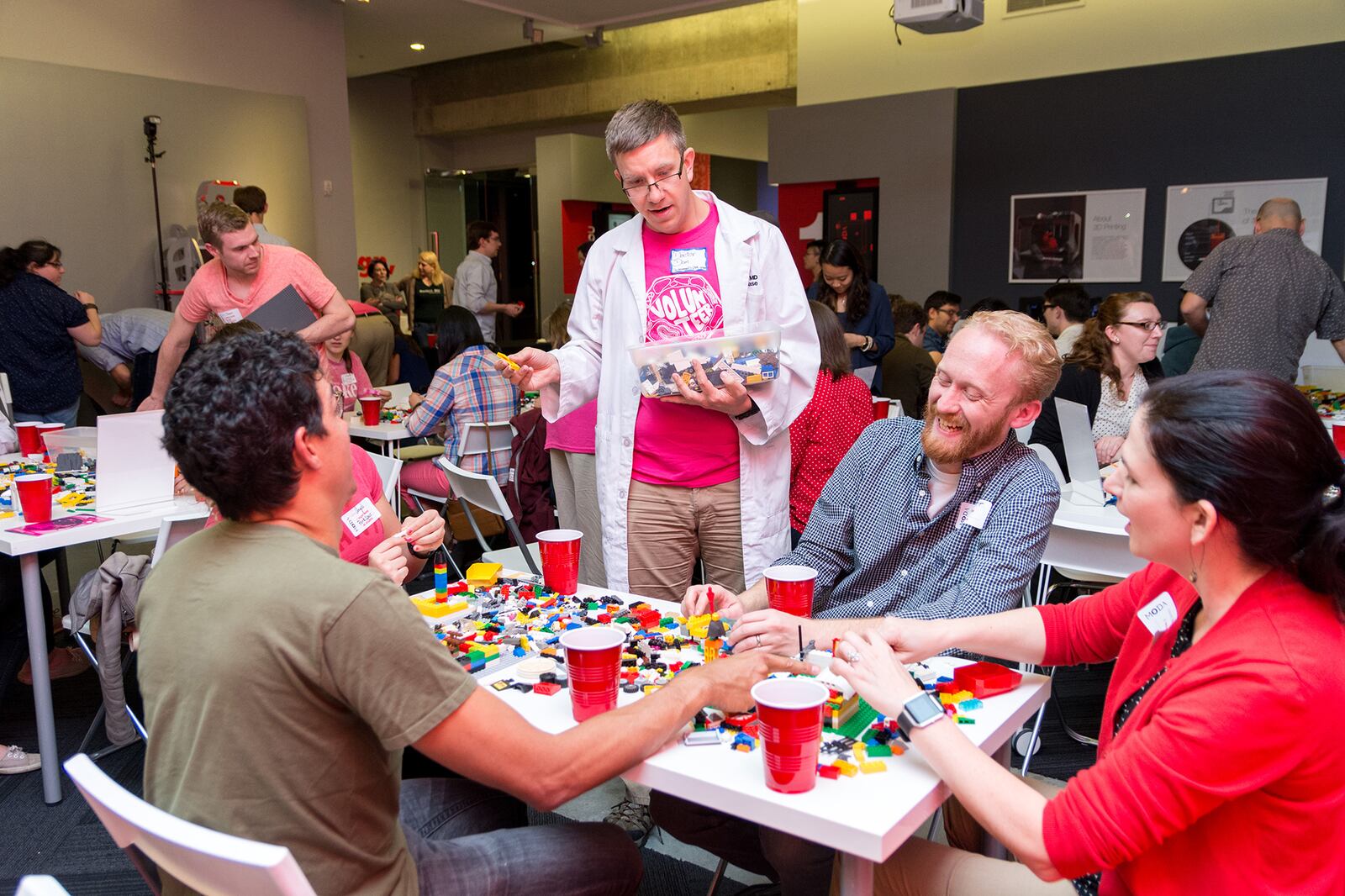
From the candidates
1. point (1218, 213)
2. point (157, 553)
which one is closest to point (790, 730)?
point (157, 553)

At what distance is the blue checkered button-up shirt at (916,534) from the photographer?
1998 mm

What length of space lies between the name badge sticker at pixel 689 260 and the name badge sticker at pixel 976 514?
1.04 m

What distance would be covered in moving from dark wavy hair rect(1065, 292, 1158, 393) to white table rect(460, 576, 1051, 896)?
9.86 ft

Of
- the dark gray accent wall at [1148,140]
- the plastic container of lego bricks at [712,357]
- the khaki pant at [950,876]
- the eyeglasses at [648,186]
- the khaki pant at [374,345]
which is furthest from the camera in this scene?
the dark gray accent wall at [1148,140]

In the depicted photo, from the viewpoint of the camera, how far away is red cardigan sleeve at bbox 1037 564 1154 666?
5.57 feet

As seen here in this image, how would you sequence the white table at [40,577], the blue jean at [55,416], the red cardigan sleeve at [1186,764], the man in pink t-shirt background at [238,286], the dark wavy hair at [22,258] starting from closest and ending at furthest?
the red cardigan sleeve at [1186,764]
the white table at [40,577]
the man in pink t-shirt background at [238,286]
the blue jean at [55,416]
the dark wavy hair at [22,258]

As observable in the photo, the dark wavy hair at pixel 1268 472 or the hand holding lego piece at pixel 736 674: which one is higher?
the dark wavy hair at pixel 1268 472

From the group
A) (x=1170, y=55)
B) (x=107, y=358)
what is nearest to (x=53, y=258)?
(x=107, y=358)

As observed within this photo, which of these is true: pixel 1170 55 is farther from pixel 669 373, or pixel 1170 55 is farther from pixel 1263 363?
pixel 669 373

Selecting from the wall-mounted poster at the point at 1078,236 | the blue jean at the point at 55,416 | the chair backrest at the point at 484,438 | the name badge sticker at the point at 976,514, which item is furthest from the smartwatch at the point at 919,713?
the wall-mounted poster at the point at 1078,236

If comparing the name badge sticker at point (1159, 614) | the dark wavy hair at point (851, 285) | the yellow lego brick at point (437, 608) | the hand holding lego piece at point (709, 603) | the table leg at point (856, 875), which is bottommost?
the table leg at point (856, 875)

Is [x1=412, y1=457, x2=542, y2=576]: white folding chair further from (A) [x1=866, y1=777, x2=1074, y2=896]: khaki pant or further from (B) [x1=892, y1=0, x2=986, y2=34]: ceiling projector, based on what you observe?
(B) [x1=892, y1=0, x2=986, y2=34]: ceiling projector

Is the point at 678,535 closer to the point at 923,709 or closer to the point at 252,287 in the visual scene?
the point at 923,709

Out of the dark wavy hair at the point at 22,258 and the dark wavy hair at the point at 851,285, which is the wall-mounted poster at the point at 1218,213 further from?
the dark wavy hair at the point at 22,258
